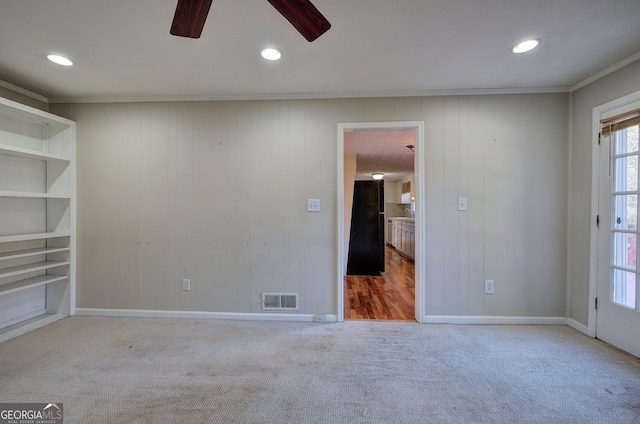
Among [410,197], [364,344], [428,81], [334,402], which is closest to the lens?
[334,402]

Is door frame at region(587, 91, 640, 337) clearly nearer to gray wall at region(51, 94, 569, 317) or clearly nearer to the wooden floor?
gray wall at region(51, 94, 569, 317)

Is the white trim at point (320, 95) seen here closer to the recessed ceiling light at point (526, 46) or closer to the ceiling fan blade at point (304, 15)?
the recessed ceiling light at point (526, 46)

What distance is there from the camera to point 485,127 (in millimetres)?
2631

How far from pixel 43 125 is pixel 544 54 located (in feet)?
15.2

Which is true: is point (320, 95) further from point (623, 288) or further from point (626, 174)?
point (623, 288)

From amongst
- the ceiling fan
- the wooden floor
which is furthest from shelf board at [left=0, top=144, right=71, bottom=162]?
the wooden floor

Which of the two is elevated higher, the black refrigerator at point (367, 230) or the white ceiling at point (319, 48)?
the white ceiling at point (319, 48)

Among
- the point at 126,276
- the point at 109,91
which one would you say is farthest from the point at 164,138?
the point at 126,276

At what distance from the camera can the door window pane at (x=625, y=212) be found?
2.07 metres

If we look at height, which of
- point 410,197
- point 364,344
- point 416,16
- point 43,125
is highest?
point 416,16

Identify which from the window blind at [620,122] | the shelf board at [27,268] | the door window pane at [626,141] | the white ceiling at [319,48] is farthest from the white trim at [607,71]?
the shelf board at [27,268]

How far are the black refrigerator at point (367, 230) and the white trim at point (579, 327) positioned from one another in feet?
8.49

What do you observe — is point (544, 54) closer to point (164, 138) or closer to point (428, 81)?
point (428, 81)

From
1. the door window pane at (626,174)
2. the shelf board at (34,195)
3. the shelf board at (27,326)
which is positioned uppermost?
the door window pane at (626,174)
